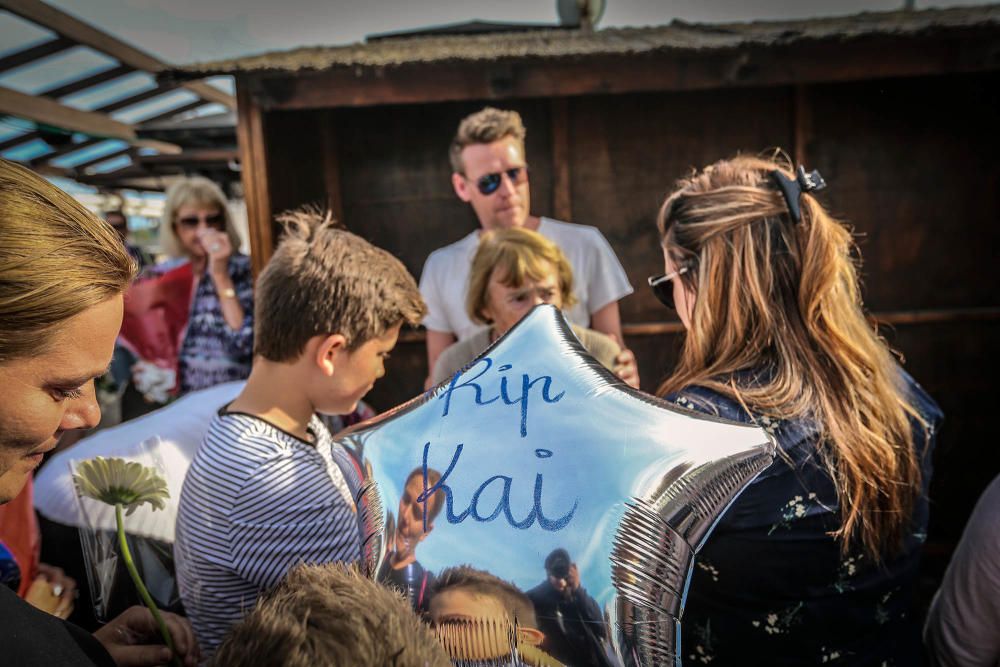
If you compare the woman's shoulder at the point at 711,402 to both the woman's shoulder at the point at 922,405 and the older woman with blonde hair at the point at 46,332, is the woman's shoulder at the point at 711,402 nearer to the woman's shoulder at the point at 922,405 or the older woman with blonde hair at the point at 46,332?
the woman's shoulder at the point at 922,405

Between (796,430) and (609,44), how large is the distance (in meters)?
2.32

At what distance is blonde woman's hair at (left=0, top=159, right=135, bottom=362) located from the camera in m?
0.71

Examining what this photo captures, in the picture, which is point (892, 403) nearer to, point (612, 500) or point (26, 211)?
point (612, 500)

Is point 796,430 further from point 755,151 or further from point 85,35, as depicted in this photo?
point 85,35

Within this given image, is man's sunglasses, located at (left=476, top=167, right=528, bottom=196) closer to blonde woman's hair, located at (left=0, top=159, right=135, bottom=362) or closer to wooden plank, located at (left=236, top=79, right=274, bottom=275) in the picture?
wooden plank, located at (left=236, top=79, right=274, bottom=275)

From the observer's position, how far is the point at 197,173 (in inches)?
235

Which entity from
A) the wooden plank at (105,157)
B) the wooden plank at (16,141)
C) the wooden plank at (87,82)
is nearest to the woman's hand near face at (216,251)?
the wooden plank at (87,82)

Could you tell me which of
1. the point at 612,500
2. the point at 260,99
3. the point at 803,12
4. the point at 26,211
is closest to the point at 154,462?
the point at 26,211

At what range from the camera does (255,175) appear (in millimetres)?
3178

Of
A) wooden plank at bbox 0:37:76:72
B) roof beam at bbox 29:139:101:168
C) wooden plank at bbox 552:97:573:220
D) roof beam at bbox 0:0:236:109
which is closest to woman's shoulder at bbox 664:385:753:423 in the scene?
wooden plank at bbox 552:97:573:220

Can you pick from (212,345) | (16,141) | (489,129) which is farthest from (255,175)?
(16,141)

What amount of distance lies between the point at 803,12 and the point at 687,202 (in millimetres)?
3558

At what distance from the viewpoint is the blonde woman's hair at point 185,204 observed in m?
3.14

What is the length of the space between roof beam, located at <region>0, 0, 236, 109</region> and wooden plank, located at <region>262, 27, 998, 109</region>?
93 cm
